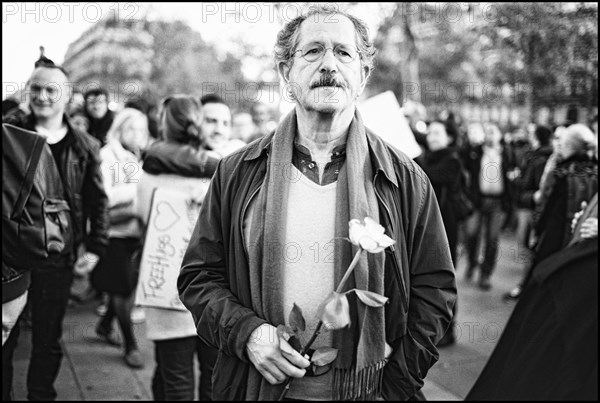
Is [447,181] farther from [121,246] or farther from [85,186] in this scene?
[85,186]

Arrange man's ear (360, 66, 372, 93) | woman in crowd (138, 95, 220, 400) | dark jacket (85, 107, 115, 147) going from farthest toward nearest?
dark jacket (85, 107, 115, 147) < woman in crowd (138, 95, 220, 400) < man's ear (360, 66, 372, 93)

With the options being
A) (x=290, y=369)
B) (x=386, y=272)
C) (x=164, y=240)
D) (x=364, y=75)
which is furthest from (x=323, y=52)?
(x=164, y=240)

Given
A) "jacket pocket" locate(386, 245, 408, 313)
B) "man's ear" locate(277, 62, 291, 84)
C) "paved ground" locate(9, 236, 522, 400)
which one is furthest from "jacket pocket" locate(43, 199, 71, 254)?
"jacket pocket" locate(386, 245, 408, 313)

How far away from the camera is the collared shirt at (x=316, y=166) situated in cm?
217

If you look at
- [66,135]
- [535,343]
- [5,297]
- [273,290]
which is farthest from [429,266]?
[66,135]

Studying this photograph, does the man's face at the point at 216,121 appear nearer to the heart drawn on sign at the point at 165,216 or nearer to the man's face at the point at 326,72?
the heart drawn on sign at the point at 165,216

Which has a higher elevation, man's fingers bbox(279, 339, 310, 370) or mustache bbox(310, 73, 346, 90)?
mustache bbox(310, 73, 346, 90)

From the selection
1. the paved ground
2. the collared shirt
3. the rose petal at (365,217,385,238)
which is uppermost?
the collared shirt

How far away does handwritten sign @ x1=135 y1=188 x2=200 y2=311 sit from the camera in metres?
3.60

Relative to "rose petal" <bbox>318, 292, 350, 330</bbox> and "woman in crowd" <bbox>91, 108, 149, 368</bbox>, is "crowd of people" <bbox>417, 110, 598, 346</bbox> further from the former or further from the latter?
"woman in crowd" <bbox>91, 108, 149, 368</bbox>

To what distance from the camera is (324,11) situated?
2.21m

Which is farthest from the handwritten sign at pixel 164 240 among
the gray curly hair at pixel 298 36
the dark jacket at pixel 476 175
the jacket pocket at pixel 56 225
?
the dark jacket at pixel 476 175

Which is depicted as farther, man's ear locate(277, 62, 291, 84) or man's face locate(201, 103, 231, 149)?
man's face locate(201, 103, 231, 149)

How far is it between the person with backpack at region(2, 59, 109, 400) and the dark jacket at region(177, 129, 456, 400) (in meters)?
1.84
